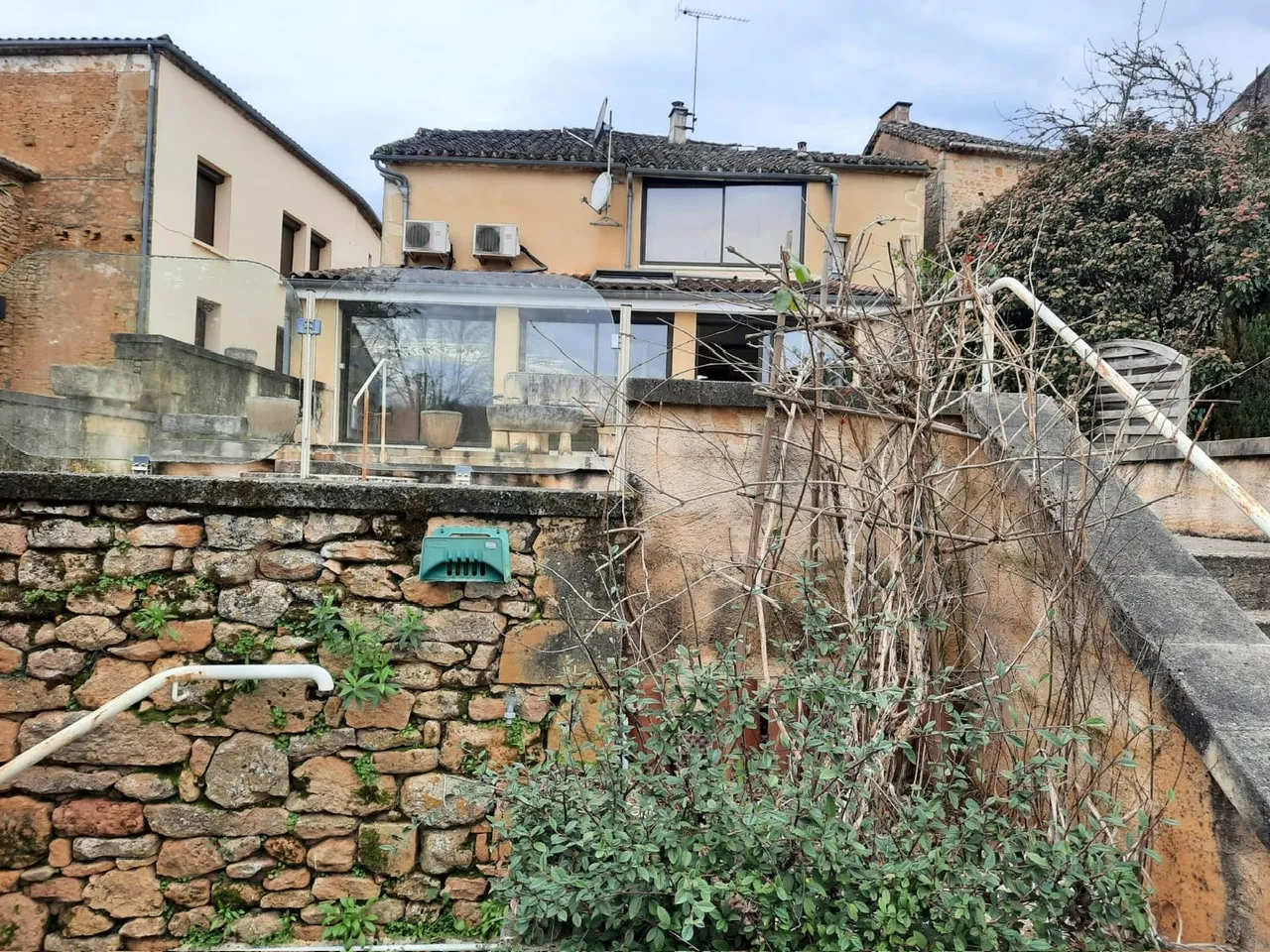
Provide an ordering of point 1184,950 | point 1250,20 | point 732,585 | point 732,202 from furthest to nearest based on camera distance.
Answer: point 732,202, point 1250,20, point 732,585, point 1184,950

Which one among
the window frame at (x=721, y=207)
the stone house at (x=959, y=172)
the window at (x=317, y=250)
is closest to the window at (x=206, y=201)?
the window at (x=317, y=250)

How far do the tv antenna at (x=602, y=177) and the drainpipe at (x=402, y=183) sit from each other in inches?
115

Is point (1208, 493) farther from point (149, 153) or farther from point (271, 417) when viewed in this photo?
point (149, 153)

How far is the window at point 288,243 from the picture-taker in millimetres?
16766

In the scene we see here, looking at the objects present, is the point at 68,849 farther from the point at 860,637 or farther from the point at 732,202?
→ the point at 732,202

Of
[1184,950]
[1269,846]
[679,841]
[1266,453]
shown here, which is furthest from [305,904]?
[1266,453]

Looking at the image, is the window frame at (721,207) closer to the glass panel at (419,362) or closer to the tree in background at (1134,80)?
the tree in background at (1134,80)

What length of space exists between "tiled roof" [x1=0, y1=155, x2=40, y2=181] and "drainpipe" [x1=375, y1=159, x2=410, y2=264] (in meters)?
4.97

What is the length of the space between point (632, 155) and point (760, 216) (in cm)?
251

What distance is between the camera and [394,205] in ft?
49.7

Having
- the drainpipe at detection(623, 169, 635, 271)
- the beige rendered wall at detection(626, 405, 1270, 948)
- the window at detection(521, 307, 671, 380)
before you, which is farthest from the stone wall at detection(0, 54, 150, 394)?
the beige rendered wall at detection(626, 405, 1270, 948)

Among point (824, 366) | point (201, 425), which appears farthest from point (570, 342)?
point (201, 425)

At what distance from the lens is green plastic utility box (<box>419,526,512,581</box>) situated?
128 inches

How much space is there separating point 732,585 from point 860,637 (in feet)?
2.03
